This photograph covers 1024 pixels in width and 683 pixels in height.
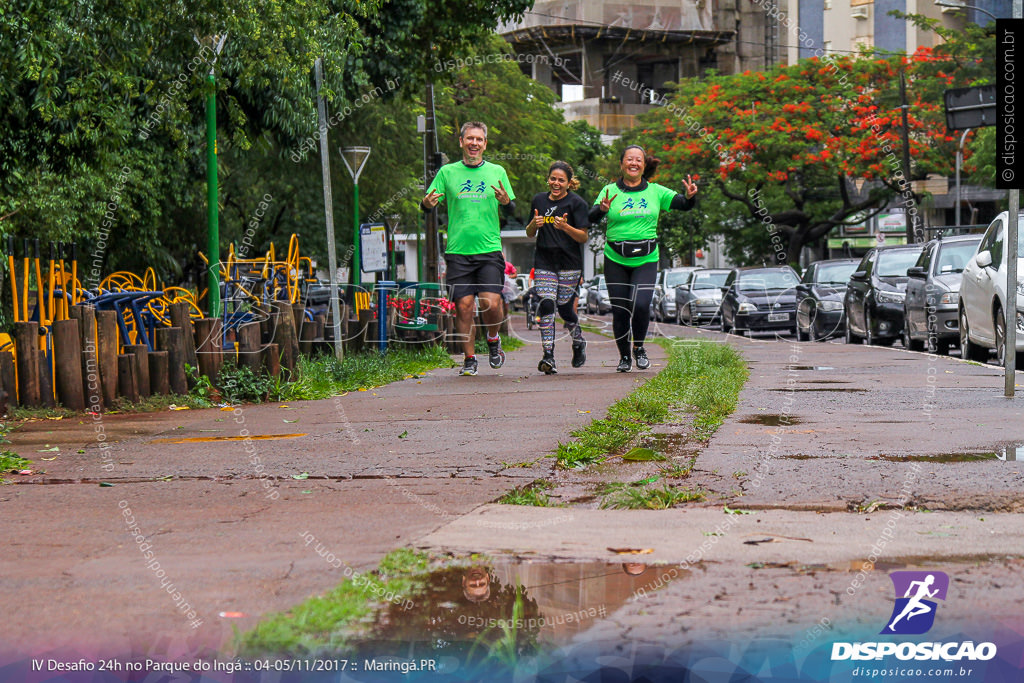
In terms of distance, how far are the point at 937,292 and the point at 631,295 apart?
6770 millimetres

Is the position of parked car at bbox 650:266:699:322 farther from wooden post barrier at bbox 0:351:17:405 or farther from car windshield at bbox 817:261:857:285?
wooden post barrier at bbox 0:351:17:405

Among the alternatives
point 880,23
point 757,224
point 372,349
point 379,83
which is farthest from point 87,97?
point 880,23

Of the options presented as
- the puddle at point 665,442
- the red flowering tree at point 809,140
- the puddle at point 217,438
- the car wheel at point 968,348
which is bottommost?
the car wheel at point 968,348

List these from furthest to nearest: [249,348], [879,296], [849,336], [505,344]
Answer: [849,336]
[879,296]
[505,344]
[249,348]

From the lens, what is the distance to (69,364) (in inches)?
366

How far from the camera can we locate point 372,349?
51.3 ft

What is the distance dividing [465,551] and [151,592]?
85 cm

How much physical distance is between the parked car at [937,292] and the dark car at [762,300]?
10.0 m

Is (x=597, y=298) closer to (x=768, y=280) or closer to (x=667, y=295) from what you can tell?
(x=667, y=295)

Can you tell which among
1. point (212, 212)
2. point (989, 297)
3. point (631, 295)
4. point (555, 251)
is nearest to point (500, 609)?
point (631, 295)

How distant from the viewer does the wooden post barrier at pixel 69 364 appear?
9.23 m

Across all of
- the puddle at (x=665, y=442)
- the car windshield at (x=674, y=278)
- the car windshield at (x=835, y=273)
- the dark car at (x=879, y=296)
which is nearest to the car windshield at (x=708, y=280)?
the car windshield at (x=674, y=278)

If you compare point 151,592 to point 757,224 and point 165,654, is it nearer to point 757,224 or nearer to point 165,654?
point 165,654

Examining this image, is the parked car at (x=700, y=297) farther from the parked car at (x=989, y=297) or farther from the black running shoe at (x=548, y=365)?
the black running shoe at (x=548, y=365)
